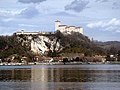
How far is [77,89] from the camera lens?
4556 cm

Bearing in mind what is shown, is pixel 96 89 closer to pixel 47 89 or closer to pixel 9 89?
pixel 47 89

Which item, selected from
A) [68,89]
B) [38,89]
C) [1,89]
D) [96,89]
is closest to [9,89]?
[1,89]

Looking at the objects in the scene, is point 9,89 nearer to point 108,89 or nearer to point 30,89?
point 30,89

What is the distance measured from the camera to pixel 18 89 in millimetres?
46438

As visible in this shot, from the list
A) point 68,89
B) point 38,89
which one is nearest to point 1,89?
point 38,89

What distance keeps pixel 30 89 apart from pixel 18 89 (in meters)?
1.79

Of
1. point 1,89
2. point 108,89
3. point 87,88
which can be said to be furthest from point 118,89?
point 1,89

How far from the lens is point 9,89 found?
46406mm

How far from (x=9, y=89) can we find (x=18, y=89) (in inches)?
44.4

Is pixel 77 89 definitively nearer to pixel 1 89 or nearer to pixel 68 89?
pixel 68 89

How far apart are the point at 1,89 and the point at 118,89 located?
1453 cm

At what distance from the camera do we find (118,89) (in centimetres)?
4519

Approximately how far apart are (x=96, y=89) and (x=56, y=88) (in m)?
5.13

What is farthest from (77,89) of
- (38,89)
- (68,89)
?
(38,89)
